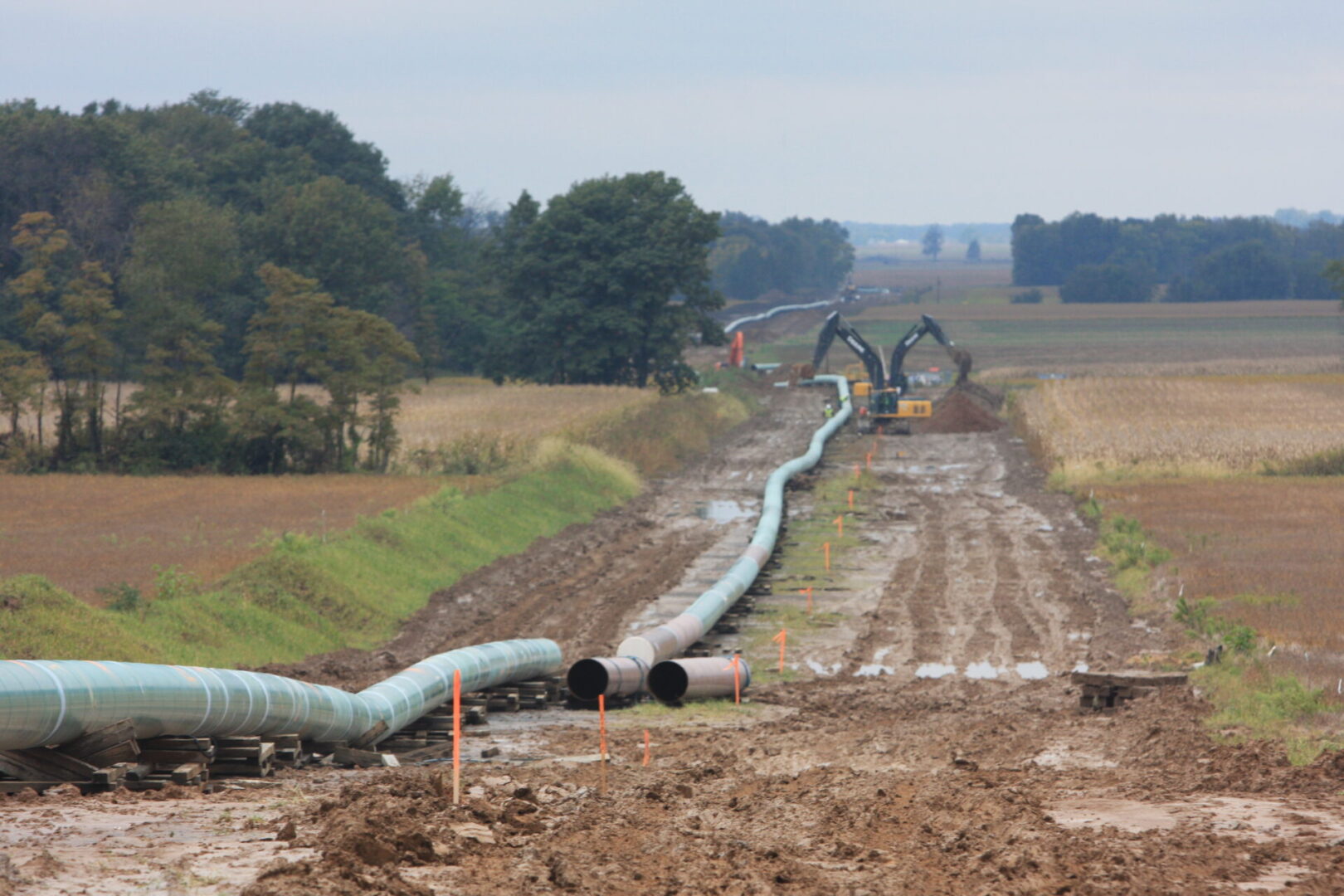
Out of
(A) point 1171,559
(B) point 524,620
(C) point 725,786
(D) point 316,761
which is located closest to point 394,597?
(B) point 524,620

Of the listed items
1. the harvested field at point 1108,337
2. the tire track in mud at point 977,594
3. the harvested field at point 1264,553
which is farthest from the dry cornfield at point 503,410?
the harvested field at point 1108,337

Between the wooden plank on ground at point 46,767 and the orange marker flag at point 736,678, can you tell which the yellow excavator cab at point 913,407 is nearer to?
the orange marker flag at point 736,678

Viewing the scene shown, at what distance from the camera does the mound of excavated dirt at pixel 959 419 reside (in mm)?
60656

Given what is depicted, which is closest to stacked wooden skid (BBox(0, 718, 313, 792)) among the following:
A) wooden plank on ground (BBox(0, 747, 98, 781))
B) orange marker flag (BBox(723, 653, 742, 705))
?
wooden plank on ground (BBox(0, 747, 98, 781))

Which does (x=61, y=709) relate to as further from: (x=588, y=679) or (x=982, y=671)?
(x=982, y=671)

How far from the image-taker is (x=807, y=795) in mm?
13023

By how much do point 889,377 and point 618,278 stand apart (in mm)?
13834

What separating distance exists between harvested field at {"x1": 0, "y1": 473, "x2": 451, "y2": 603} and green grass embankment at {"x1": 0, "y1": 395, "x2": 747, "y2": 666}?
1.68 m

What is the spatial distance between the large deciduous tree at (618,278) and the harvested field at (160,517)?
26569 mm

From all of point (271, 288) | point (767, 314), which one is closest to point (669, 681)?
point (271, 288)

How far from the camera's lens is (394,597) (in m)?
26.8

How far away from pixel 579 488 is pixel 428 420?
17.8 m

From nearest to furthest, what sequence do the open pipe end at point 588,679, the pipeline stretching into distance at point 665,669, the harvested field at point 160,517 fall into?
the open pipe end at point 588,679 < the pipeline stretching into distance at point 665,669 < the harvested field at point 160,517

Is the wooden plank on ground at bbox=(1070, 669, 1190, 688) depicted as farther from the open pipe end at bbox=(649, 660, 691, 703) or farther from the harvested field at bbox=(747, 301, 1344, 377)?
the harvested field at bbox=(747, 301, 1344, 377)
